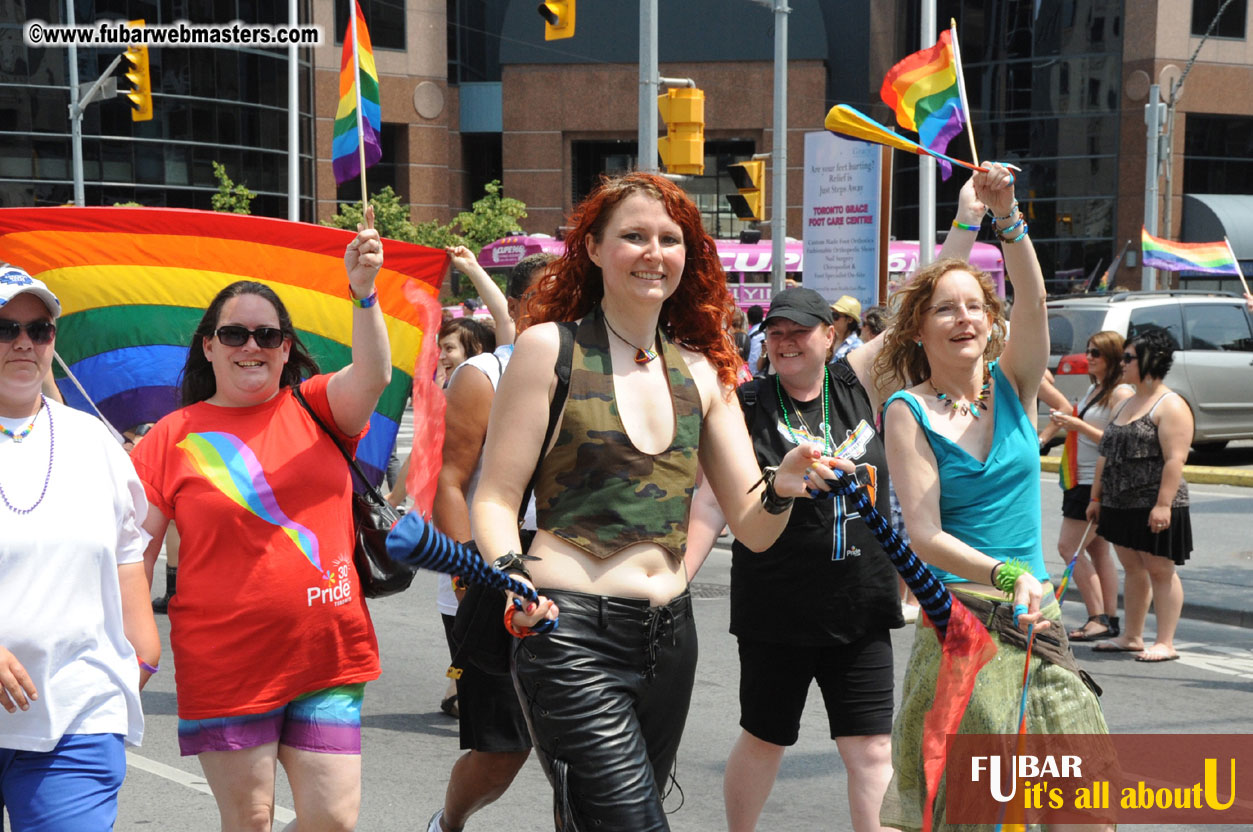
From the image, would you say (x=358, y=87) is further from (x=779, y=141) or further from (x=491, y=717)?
(x=779, y=141)

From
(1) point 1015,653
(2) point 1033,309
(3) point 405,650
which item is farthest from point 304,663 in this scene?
(3) point 405,650

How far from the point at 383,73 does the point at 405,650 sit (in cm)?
4821

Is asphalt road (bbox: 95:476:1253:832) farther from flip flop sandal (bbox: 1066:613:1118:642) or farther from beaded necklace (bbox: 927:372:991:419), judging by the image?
beaded necklace (bbox: 927:372:991:419)

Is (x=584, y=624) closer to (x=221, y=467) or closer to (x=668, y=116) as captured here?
(x=221, y=467)

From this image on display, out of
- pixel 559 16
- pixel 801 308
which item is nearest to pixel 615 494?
pixel 801 308

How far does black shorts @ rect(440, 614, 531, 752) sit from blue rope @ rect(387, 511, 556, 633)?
Answer: 152 centimetres

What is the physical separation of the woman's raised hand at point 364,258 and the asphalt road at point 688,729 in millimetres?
2320

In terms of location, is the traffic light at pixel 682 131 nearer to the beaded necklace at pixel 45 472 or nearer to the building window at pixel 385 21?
the beaded necklace at pixel 45 472

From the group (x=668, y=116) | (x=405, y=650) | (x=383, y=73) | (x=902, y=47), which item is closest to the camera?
(x=405, y=650)

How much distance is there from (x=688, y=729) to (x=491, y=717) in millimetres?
2217

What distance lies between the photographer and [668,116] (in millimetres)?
16234

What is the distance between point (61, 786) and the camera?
3.09 metres

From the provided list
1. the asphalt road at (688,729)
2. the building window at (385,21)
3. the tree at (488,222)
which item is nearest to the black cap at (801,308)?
the asphalt road at (688,729)

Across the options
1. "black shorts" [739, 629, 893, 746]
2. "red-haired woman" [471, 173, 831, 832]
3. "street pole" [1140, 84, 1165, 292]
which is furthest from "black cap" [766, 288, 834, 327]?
"street pole" [1140, 84, 1165, 292]
